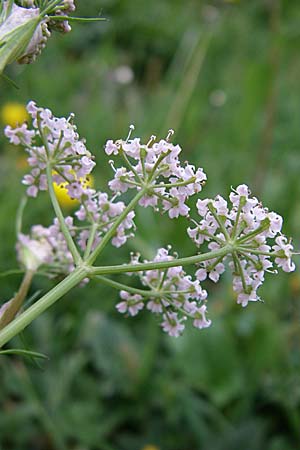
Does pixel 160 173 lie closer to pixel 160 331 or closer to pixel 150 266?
pixel 150 266

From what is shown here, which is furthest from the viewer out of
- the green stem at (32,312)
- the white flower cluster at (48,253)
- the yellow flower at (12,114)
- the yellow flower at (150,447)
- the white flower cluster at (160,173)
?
the yellow flower at (12,114)

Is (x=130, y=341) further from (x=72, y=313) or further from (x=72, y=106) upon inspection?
(x=72, y=106)

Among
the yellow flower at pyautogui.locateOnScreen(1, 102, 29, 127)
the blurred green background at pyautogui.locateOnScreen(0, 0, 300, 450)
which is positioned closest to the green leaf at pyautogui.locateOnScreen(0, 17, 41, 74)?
the blurred green background at pyautogui.locateOnScreen(0, 0, 300, 450)

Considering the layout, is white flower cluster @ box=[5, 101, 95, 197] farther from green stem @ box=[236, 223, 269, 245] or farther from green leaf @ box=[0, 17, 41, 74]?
green stem @ box=[236, 223, 269, 245]

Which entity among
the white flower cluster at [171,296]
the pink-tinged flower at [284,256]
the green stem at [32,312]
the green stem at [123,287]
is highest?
the pink-tinged flower at [284,256]

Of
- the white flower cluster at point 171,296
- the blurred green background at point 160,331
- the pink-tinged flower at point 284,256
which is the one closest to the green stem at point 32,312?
the white flower cluster at point 171,296

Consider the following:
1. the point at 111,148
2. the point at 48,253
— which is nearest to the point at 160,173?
the point at 111,148

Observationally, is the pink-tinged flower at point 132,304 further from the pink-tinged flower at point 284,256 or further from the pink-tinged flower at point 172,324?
the pink-tinged flower at point 284,256

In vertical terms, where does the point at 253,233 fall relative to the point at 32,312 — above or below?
above
